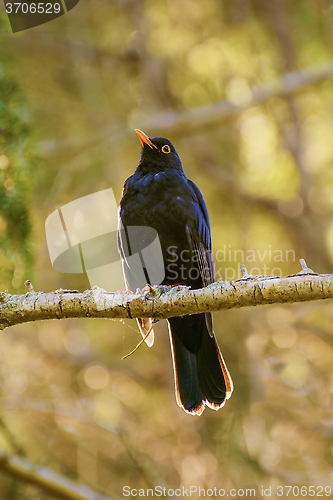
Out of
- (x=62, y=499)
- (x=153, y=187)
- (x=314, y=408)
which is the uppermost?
(x=153, y=187)

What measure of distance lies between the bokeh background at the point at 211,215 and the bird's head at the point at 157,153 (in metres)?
1.25

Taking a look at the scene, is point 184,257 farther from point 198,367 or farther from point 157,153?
point 157,153

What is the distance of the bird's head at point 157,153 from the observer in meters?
4.51

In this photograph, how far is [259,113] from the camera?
697cm

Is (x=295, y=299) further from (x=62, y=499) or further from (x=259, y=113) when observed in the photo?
(x=259, y=113)

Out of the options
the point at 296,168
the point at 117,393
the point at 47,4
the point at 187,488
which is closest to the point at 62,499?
the point at 187,488

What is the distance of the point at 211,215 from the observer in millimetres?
6836

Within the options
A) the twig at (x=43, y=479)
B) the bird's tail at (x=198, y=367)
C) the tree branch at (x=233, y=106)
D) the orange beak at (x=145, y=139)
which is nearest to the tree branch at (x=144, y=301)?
the bird's tail at (x=198, y=367)

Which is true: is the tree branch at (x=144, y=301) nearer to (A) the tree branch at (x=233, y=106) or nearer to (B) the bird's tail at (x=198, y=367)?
(B) the bird's tail at (x=198, y=367)

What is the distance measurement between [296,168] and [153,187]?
3.05m

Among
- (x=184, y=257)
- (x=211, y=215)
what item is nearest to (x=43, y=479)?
(x=184, y=257)

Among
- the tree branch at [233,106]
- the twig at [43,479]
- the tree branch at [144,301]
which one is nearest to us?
the tree branch at [144,301]

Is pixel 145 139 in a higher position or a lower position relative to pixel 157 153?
higher

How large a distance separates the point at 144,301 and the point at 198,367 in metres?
1.55
